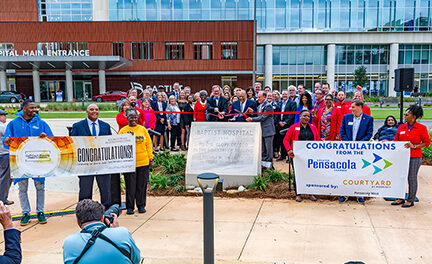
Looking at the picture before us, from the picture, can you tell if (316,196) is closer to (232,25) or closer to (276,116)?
(276,116)

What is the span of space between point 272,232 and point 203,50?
44.1 meters

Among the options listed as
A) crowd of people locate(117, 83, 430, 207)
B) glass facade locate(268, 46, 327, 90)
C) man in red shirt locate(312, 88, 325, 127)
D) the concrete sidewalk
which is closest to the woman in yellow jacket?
the concrete sidewalk

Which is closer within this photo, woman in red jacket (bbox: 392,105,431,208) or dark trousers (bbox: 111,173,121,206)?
woman in red jacket (bbox: 392,105,431,208)

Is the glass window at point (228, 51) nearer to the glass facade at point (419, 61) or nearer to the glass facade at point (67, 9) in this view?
the glass facade at point (67, 9)

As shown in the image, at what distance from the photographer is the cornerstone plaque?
8.41 metres

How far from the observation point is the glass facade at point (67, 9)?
2185 inches

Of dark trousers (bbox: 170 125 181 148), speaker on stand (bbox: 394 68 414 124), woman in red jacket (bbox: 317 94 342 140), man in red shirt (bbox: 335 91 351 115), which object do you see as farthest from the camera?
dark trousers (bbox: 170 125 181 148)

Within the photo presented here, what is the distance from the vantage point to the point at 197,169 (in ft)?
→ 28.1

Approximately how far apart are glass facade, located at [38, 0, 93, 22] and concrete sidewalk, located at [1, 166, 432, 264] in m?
54.3

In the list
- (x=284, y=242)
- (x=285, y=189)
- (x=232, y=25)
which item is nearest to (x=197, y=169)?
(x=285, y=189)

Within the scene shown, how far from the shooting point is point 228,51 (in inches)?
1885

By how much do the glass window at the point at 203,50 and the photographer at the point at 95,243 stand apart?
1832 inches

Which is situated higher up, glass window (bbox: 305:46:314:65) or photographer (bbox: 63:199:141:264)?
glass window (bbox: 305:46:314:65)

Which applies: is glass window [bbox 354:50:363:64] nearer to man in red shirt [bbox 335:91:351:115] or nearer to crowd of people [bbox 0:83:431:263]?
crowd of people [bbox 0:83:431:263]
